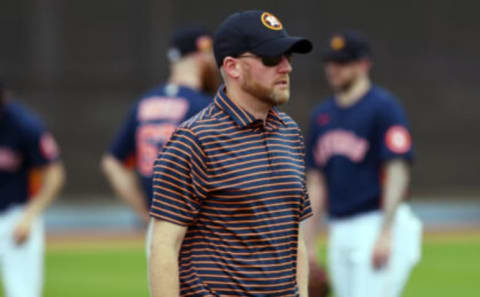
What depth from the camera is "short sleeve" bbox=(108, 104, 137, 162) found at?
19.8 ft

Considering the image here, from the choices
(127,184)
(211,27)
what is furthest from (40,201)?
(211,27)

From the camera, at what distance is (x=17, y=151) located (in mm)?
7496

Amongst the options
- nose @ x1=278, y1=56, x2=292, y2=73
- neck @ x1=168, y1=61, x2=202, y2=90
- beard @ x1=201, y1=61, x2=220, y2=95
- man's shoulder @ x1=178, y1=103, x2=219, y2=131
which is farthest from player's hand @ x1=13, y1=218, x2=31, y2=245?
nose @ x1=278, y1=56, x2=292, y2=73

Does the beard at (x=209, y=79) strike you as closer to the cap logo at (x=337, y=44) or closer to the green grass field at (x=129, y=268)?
the cap logo at (x=337, y=44)

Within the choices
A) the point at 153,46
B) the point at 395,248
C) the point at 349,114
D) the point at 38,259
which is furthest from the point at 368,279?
the point at 153,46

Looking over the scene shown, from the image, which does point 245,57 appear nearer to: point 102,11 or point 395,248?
point 395,248

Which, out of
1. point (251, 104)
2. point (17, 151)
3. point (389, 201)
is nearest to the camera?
point (251, 104)

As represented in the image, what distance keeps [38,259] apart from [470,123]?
45.6 ft

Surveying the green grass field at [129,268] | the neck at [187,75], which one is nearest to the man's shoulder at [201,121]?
the neck at [187,75]

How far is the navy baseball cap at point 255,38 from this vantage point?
354cm

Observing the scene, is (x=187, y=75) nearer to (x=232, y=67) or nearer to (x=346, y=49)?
(x=346, y=49)

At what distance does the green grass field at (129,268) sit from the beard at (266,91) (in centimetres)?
714

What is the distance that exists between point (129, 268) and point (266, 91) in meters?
9.75

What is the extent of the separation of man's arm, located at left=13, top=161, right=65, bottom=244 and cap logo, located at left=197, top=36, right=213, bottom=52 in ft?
6.98
